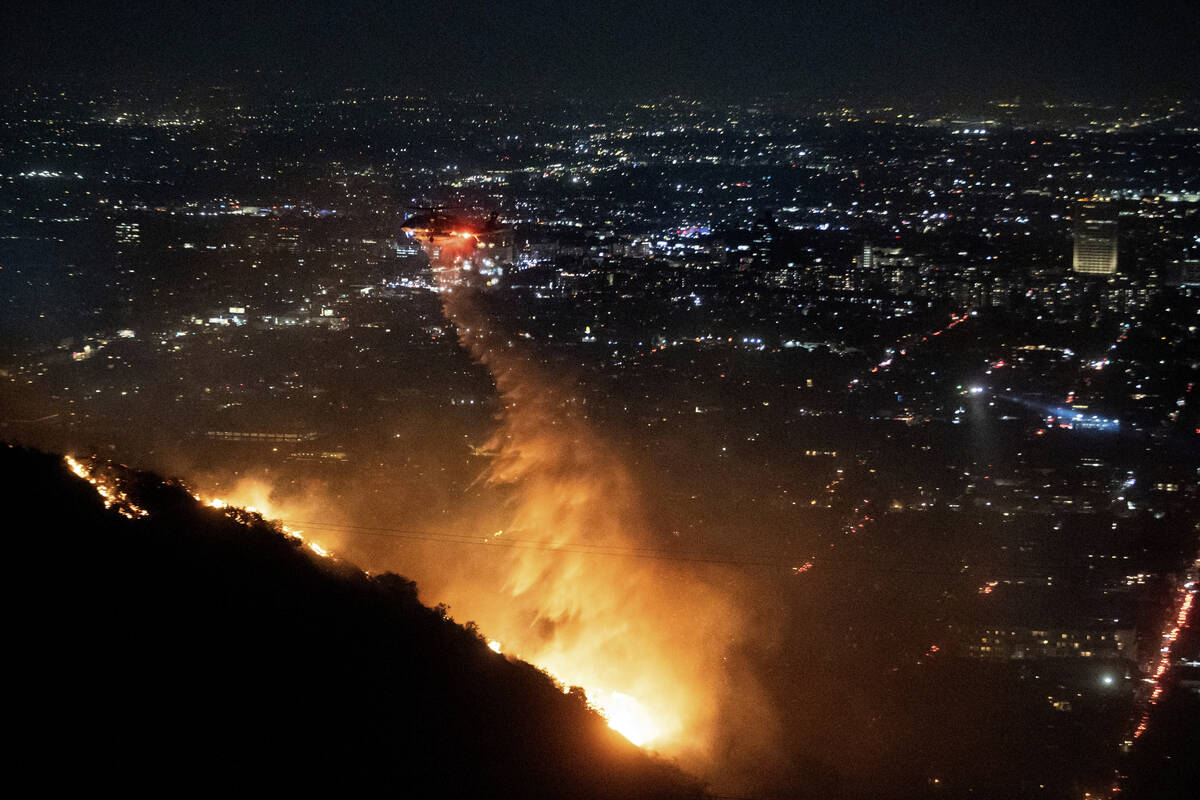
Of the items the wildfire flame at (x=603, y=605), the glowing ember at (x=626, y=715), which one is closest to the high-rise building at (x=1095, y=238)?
the wildfire flame at (x=603, y=605)

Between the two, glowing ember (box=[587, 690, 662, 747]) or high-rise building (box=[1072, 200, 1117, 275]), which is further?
high-rise building (box=[1072, 200, 1117, 275])

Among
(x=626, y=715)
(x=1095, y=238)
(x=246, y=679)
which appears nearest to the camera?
(x=246, y=679)

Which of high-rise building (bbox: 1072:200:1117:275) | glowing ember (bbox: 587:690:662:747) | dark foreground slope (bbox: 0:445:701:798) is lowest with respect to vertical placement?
dark foreground slope (bbox: 0:445:701:798)

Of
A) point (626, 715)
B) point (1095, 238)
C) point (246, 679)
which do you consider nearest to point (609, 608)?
point (626, 715)

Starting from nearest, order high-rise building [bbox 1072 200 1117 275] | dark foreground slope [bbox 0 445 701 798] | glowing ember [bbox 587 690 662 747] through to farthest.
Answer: dark foreground slope [bbox 0 445 701 798], glowing ember [bbox 587 690 662 747], high-rise building [bbox 1072 200 1117 275]

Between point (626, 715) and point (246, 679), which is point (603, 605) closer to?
point (626, 715)

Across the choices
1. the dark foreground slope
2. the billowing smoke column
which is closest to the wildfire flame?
the billowing smoke column

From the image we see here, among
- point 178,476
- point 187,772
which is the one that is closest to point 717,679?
point 187,772

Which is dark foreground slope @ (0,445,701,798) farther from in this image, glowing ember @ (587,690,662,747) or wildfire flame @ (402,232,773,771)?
wildfire flame @ (402,232,773,771)

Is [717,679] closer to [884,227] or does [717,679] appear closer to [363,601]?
[363,601]
